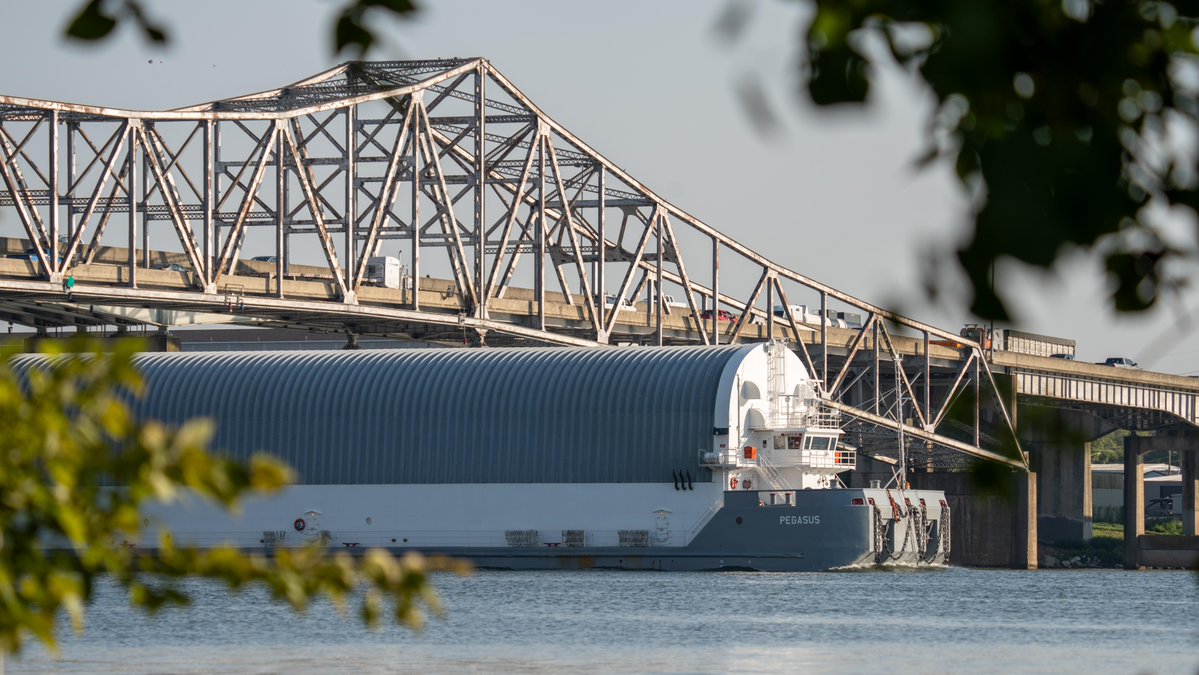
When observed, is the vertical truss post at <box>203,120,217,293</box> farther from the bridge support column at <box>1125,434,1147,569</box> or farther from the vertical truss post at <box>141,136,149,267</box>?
the bridge support column at <box>1125,434,1147,569</box>

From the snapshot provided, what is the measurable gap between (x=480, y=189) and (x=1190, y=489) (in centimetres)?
6377

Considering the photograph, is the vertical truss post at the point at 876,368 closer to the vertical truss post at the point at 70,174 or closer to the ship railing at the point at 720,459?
the ship railing at the point at 720,459

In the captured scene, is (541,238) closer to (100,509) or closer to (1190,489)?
(1190,489)

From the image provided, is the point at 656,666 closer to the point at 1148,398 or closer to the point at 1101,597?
the point at 1101,597

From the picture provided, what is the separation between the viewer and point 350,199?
103562mm

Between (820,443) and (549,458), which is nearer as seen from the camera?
(549,458)

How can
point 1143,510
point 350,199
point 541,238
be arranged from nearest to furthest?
1. point 350,199
2. point 541,238
3. point 1143,510

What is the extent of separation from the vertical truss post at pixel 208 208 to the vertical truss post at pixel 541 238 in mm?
24019

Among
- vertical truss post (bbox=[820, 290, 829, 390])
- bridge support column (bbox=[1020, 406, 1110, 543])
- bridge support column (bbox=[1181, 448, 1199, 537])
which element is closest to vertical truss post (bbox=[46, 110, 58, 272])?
vertical truss post (bbox=[820, 290, 829, 390])

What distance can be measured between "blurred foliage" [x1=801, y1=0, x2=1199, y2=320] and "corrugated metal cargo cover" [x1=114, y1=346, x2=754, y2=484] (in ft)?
265

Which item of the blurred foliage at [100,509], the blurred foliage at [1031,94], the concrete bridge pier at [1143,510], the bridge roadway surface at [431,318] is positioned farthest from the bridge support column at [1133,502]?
the blurred foliage at [1031,94]

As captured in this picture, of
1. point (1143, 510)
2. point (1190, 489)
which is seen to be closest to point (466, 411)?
point (1143, 510)

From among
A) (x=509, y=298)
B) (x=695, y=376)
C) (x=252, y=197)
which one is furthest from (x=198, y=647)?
(x=509, y=298)

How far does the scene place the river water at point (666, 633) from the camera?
1554 inches
